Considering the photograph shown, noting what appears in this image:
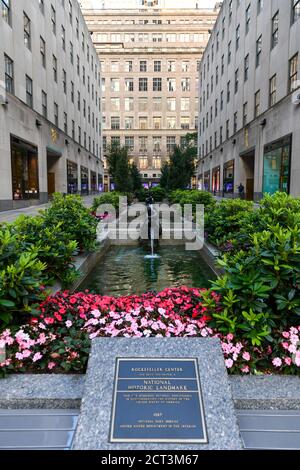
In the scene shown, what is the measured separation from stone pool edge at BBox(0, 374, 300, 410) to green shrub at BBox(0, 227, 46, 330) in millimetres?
700

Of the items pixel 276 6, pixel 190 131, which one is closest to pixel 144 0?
pixel 190 131

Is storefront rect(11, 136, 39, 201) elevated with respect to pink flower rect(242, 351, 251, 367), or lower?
elevated

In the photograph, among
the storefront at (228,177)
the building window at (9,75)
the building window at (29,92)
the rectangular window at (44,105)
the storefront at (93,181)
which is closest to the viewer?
the building window at (9,75)

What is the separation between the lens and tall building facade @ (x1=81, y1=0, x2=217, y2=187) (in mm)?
84125

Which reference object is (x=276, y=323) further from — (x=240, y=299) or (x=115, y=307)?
(x=115, y=307)

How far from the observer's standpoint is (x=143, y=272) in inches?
340

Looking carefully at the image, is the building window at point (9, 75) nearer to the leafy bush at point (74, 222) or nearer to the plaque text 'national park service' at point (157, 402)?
the leafy bush at point (74, 222)

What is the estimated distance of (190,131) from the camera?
281 ft

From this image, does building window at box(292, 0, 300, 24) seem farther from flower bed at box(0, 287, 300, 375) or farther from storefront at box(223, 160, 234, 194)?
flower bed at box(0, 287, 300, 375)

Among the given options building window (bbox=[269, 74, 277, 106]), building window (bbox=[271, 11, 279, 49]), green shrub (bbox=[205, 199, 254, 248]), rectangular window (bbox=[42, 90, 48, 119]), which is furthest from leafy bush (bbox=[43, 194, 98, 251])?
rectangular window (bbox=[42, 90, 48, 119])

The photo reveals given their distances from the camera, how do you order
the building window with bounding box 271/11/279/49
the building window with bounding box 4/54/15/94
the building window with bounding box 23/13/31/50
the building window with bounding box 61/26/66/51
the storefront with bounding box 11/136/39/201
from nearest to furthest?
the building window with bounding box 4/54/15/94, the storefront with bounding box 11/136/39/201, the building window with bounding box 271/11/279/49, the building window with bounding box 23/13/31/50, the building window with bounding box 61/26/66/51

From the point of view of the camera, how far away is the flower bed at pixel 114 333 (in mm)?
3182

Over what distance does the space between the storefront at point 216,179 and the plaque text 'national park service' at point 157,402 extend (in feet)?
152

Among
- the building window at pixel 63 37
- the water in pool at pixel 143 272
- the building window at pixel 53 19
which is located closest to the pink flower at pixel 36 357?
the water in pool at pixel 143 272
